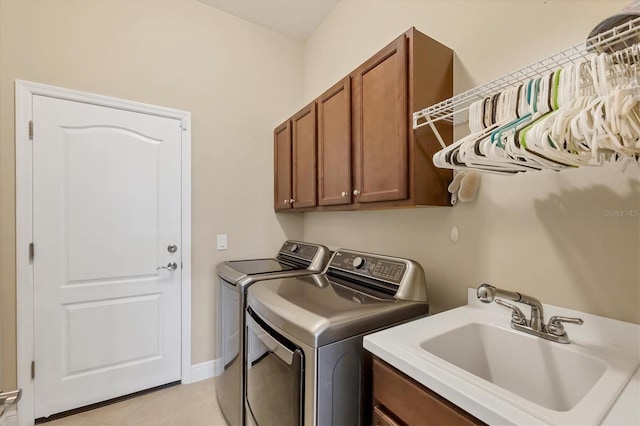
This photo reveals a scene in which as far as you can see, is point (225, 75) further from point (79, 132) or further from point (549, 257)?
point (549, 257)

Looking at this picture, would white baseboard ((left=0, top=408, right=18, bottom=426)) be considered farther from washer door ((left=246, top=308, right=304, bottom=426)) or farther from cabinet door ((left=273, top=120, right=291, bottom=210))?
cabinet door ((left=273, top=120, right=291, bottom=210))

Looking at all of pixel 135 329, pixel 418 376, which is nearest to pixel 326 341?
pixel 418 376

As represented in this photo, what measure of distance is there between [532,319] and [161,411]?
7.45 feet

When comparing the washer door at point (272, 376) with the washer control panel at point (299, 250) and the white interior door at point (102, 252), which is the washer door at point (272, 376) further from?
the white interior door at point (102, 252)

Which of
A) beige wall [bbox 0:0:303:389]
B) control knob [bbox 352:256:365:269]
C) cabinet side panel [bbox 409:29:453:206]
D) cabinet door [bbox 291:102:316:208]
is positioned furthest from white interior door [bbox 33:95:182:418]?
cabinet side panel [bbox 409:29:453:206]

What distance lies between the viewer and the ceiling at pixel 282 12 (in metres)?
2.33

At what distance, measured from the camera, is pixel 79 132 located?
192cm

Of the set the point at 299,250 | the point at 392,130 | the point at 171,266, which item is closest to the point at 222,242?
the point at 171,266

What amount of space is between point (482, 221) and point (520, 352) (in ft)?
1.77

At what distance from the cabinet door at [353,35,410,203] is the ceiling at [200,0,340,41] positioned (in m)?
1.26

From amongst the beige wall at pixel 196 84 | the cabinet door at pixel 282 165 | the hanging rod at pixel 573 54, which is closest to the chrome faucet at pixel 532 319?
the hanging rod at pixel 573 54

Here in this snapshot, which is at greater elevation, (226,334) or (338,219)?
(338,219)

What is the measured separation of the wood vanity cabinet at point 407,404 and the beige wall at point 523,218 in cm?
66

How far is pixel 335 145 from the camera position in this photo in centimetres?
174
